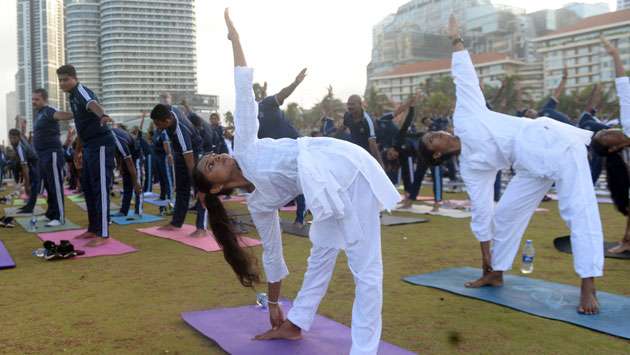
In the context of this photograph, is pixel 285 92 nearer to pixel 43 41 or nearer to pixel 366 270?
pixel 366 270

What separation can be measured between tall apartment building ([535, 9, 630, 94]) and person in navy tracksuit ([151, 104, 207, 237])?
305ft

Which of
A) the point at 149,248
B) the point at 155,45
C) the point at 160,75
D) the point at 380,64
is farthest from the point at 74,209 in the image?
the point at 380,64

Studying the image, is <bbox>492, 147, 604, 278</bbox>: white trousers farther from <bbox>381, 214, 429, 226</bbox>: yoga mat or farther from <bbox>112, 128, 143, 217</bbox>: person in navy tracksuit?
<bbox>112, 128, 143, 217</bbox>: person in navy tracksuit

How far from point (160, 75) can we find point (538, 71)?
84.3 metres

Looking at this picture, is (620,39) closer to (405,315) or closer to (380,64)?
(380,64)

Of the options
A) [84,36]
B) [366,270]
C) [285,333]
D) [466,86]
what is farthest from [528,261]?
[84,36]

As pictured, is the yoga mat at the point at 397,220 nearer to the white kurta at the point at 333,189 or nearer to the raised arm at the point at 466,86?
the raised arm at the point at 466,86

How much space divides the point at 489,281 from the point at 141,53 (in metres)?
43.9

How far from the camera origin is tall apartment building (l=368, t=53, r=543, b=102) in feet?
338

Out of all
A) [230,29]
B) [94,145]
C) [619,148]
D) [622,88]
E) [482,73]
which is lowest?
[619,148]

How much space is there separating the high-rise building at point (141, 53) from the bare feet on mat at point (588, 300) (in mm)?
20644

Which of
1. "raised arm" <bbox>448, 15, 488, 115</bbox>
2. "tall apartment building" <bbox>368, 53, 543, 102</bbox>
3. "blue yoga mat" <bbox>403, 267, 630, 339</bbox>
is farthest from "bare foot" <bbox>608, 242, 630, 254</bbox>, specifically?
"tall apartment building" <bbox>368, 53, 543, 102</bbox>

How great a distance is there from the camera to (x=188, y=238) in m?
7.64

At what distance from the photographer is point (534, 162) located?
4.35 meters
